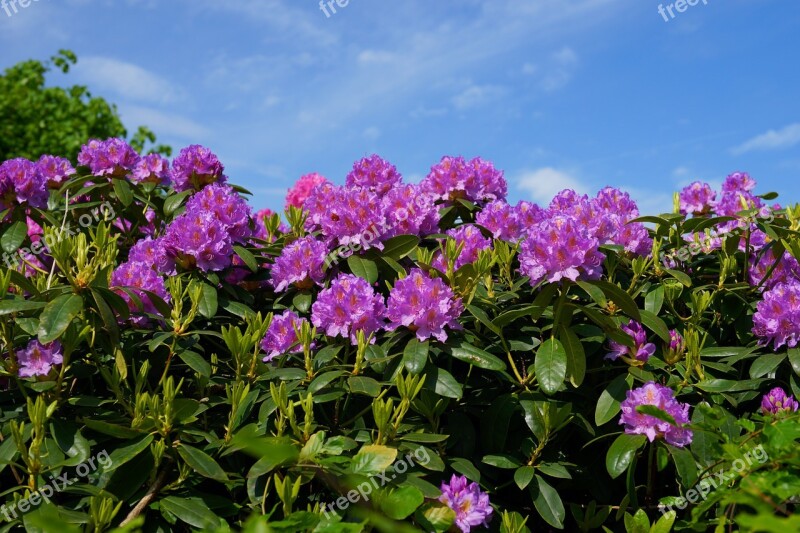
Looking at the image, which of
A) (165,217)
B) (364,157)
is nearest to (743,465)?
(364,157)

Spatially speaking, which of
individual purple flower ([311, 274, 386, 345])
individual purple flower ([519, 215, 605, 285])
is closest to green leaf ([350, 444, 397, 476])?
individual purple flower ([311, 274, 386, 345])

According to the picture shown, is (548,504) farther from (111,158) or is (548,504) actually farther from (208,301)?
(111,158)

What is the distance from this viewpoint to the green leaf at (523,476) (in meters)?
2.16

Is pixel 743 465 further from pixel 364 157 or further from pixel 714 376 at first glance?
pixel 364 157

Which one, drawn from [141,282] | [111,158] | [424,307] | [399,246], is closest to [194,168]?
[111,158]

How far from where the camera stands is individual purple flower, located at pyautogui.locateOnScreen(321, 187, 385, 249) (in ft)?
9.36

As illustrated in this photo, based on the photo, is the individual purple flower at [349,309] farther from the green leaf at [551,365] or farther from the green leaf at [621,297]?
the green leaf at [621,297]

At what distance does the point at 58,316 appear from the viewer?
2088 millimetres

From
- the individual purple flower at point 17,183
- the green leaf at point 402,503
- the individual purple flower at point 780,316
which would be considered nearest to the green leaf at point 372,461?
the green leaf at point 402,503

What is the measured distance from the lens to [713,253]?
10.5ft

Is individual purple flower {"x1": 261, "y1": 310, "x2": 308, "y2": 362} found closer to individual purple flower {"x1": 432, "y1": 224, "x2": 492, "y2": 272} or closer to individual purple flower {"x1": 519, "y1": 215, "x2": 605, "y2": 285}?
individual purple flower {"x1": 432, "y1": 224, "x2": 492, "y2": 272}

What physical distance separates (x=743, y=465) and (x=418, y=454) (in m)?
0.79

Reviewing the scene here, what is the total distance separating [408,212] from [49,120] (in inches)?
441

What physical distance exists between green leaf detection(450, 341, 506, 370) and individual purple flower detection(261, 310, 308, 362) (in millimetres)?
507
